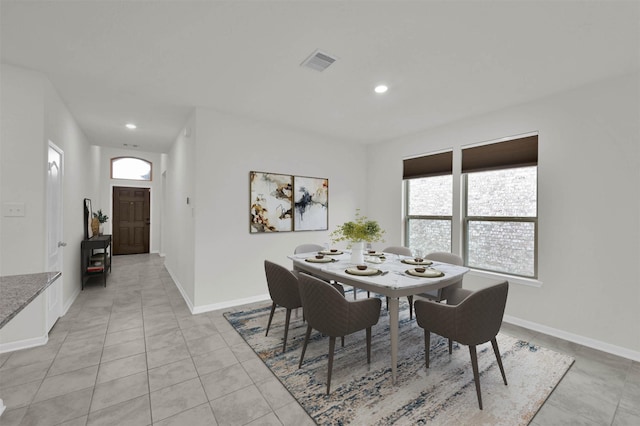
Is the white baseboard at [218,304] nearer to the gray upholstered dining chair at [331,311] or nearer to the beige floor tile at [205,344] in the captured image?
the beige floor tile at [205,344]

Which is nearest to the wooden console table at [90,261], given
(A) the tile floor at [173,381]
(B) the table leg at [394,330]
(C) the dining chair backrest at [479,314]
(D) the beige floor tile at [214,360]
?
(A) the tile floor at [173,381]

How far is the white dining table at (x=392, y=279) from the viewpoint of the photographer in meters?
2.11

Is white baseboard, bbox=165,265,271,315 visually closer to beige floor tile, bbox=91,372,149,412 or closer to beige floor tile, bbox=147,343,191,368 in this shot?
beige floor tile, bbox=147,343,191,368

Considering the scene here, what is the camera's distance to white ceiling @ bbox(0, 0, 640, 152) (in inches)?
71.5

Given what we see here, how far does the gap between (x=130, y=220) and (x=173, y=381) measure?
694 centimetres

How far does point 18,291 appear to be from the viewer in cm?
137

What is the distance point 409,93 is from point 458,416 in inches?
113

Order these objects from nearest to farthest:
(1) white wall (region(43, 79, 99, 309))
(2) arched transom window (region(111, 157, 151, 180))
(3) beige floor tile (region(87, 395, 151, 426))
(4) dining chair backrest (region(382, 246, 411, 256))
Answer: (3) beige floor tile (region(87, 395, 151, 426)) < (1) white wall (region(43, 79, 99, 309)) < (4) dining chair backrest (region(382, 246, 411, 256)) < (2) arched transom window (region(111, 157, 151, 180))

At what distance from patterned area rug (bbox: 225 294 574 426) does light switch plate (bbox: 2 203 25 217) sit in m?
2.38

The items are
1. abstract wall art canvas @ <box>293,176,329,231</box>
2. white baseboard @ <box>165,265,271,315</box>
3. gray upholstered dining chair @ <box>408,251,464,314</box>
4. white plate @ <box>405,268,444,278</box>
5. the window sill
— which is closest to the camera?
white plate @ <box>405,268,444,278</box>

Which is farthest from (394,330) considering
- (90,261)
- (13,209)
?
(90,261)

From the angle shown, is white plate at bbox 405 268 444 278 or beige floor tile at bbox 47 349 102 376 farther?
white plate at bbox 405 268 444 278

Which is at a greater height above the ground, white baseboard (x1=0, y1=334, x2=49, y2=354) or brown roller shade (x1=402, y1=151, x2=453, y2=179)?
brown roller shade (x1=402, y1=151, x2=453, y2=179)

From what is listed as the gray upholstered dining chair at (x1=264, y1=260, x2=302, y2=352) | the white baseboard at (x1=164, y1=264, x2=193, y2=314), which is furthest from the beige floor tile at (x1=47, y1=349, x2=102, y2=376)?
the gray upholstered dining chair at (x1=264, y1=260, x2=302, y2=352)
